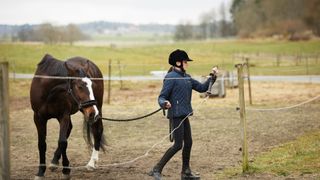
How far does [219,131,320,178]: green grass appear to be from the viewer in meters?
7.30

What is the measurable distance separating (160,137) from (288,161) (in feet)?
13.1

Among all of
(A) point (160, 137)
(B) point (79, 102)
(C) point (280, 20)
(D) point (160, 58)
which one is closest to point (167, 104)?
(B) point (79, 102)

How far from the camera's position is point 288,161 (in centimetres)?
792

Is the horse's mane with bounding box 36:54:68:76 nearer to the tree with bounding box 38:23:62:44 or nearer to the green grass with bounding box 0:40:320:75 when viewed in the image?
the green grass with bounding box 0:40:320:75

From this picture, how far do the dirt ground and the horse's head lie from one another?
4.20 ft

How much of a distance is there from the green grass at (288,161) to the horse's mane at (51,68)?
292cm

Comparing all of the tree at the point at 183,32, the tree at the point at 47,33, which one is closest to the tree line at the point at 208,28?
the tree at the point at 183,32

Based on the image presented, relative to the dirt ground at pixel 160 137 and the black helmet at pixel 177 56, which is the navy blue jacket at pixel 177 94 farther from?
the dirt ground at pixel 160 137

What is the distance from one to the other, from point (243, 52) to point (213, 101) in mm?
37393

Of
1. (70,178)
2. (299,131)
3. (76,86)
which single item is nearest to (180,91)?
(76,86)

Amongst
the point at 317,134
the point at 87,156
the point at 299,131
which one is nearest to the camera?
the point at 87,156

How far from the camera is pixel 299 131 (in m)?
11.5

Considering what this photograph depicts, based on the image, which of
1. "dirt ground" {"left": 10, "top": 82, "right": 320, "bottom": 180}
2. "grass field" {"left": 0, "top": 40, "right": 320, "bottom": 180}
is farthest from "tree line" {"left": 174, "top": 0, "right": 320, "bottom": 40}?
"dirt ground" {"left": 10, "top": 82, "right": 320, "bottom": 180}

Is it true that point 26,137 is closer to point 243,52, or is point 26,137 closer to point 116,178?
point 116,178
